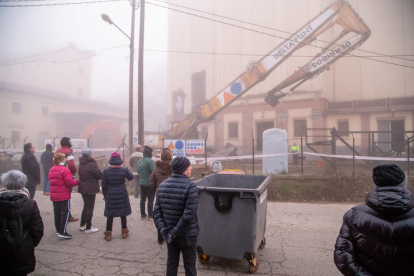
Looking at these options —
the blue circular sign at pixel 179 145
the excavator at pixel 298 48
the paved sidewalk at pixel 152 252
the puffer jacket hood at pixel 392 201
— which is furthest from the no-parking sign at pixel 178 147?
the puffer jacket hood at pixel 392 201

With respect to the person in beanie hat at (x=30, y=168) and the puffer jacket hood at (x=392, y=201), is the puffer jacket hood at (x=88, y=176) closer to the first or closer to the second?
the person in beanie hat at (x=30, y=168)

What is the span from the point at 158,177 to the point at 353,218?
153 inches

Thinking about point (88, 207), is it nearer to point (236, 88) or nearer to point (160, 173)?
point (160, 173)

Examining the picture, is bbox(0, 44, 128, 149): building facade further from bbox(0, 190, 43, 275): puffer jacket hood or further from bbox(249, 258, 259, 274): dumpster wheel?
bbox(249, 258, 259, 274): dumpster wheel

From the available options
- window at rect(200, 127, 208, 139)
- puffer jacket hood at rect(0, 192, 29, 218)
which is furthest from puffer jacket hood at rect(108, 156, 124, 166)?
window at rect(200, 127, 208, 139)

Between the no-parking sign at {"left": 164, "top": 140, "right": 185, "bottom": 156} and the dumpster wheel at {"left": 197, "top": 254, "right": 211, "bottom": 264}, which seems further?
the no-parking sign at {"left": 164, "top": 140, "right": 185, "bottom": 156}

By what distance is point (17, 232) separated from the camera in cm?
259

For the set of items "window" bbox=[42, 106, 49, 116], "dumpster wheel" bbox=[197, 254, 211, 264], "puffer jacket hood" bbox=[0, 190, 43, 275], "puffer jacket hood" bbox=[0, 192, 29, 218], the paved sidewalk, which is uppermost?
"window" bbox=[42, 106, 49, 116]

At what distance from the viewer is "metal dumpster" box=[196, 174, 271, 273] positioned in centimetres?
361

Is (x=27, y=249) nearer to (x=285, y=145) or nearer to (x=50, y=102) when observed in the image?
(x=285, y=145)

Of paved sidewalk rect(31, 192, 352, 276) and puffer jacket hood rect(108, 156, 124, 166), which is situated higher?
puffer jacket hood rect(108, 156, 124, 166)

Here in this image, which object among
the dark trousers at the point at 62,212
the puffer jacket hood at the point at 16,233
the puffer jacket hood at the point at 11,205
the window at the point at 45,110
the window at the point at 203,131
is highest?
the window at the point at 45,110

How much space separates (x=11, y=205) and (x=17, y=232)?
0.28 m

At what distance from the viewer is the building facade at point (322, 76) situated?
20.2m
